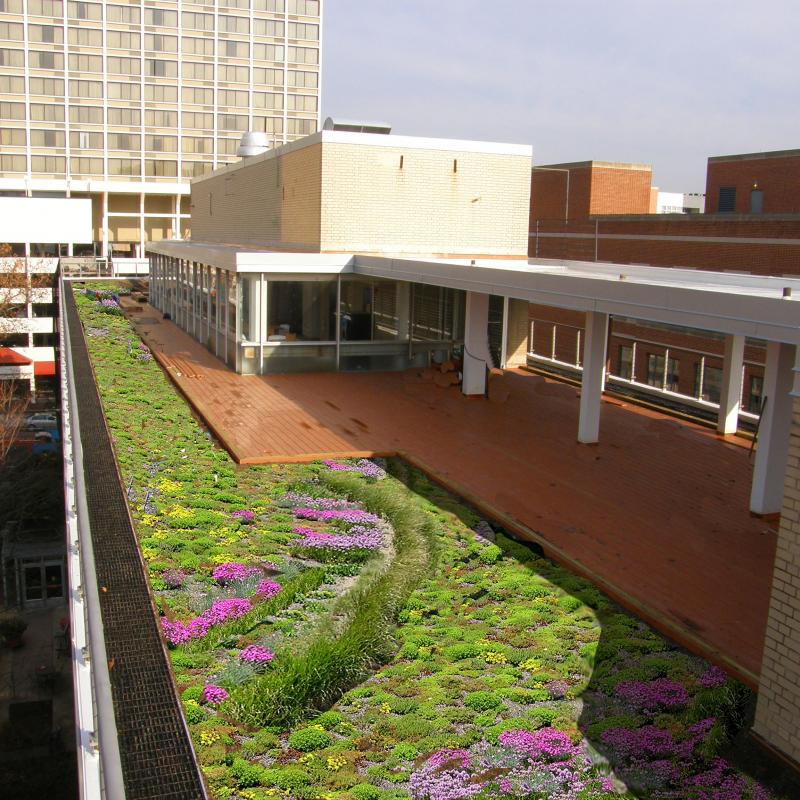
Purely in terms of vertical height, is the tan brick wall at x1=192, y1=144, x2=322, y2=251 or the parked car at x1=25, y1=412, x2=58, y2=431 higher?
the tan brick wall at x1=192, y1=144, x2=322, y2=251

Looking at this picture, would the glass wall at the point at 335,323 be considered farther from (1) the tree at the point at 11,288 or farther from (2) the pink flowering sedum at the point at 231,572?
(1) the tree at the point at 11,288

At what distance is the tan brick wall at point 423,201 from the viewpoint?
2092 centimetres

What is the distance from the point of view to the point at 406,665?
684cm

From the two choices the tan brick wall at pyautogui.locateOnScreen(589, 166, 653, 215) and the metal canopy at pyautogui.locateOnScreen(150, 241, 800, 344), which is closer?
the metal canopy at pyautogui.locateOnScreen(150, 241, 800, 344)

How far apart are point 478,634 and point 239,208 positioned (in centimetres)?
2448

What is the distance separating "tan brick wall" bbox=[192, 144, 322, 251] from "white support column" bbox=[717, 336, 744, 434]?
34.7ft

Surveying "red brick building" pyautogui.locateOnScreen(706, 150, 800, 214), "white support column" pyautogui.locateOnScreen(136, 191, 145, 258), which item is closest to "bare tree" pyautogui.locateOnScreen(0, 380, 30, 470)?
"red brick building" pyautogui.locateOnScreen(706, 150, 800, 214)

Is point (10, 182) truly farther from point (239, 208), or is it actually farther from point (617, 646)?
point (617, 646)

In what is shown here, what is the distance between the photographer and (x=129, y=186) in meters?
73.6

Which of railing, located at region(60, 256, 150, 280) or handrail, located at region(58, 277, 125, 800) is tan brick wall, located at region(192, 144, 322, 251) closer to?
handrail, located at region(58, 277, 125, 800)

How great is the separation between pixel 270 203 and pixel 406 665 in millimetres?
20372

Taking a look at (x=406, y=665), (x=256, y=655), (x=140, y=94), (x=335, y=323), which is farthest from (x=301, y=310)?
(x=140, y=94)

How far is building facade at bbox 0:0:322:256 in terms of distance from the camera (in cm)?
7488

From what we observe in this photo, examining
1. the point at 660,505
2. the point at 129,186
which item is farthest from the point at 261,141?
the point at 129,186
